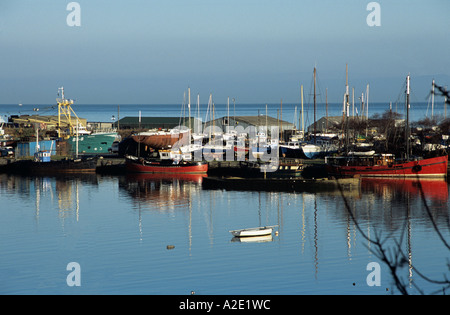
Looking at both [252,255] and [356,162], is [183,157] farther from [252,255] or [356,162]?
[252,255]

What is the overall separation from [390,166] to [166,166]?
885 inches

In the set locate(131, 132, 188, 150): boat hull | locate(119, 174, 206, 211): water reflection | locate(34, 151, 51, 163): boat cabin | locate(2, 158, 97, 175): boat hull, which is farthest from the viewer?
locate(131, 132, 188, 150): boat hull

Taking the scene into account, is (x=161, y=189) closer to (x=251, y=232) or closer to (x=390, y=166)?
(x=390, y=166)

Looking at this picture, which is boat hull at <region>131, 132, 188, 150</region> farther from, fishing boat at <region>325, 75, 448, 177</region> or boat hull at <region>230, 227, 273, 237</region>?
boat hull at <region>230, 227, 273, 237</region>

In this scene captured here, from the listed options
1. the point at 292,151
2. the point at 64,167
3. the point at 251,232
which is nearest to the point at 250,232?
the point at 251,232

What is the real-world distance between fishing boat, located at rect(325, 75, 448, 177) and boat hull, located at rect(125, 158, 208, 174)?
1317 centimetres

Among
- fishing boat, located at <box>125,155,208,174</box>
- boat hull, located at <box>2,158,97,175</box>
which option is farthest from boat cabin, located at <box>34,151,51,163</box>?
fishing boat, located at <box>125,155,208,174</box>

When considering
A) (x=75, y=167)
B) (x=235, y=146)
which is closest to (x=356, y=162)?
(x=235, y=146)

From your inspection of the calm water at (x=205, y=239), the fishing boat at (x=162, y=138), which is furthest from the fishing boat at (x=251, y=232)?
the fishing boat at (x=162, y=138)

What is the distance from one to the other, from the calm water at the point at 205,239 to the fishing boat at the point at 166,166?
696cm

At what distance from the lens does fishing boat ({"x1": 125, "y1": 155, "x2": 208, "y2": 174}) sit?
64.8 metres

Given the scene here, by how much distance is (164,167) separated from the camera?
6581cm

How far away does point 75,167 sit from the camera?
68062 mm

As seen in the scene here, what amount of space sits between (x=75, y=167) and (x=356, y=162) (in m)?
29.6
